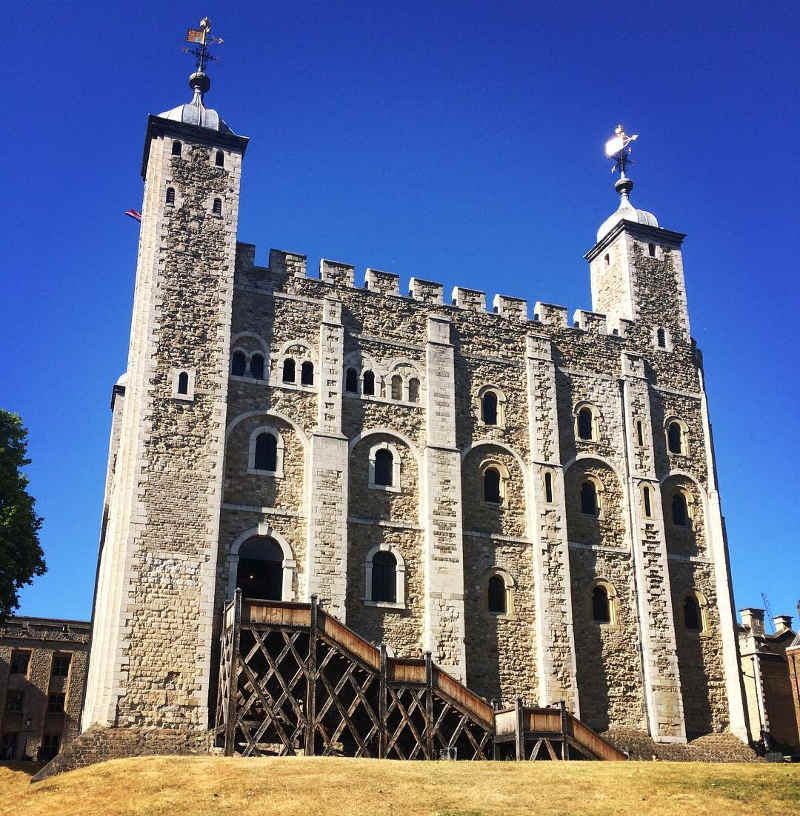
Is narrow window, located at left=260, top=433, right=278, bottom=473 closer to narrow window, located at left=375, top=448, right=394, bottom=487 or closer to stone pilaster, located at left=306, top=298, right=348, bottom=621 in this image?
stone pilaster, located at left=306, top=298, right=348, bottom=621

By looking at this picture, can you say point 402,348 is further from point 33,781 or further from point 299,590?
point 33,781

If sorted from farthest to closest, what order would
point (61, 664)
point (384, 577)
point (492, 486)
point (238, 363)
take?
point (61, 664)
point (492, 486)
point (238, 363)
point (384, 577)

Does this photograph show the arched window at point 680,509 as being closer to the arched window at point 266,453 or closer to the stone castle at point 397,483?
the stone castle at point 397,483

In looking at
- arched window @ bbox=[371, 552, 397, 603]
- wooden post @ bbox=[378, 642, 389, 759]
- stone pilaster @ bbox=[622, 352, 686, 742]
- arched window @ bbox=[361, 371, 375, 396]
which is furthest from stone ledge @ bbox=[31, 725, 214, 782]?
stone pilaster @ bbox=[622, 352, 686, 742]

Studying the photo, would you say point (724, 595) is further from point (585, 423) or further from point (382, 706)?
point (382, 706)

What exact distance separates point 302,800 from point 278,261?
19.2m

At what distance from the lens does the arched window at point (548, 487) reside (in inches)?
1342

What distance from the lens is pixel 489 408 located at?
114 ft

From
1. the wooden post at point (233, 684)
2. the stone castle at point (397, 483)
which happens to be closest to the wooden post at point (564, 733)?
the stone castle at point (397, 483)

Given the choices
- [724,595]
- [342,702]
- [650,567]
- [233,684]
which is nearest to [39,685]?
[342,702]

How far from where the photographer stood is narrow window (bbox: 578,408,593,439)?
36125mm

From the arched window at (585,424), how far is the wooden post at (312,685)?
13.7 metres

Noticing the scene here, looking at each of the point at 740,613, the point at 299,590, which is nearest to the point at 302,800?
the point at 299,590

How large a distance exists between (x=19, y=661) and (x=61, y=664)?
6.62ft
